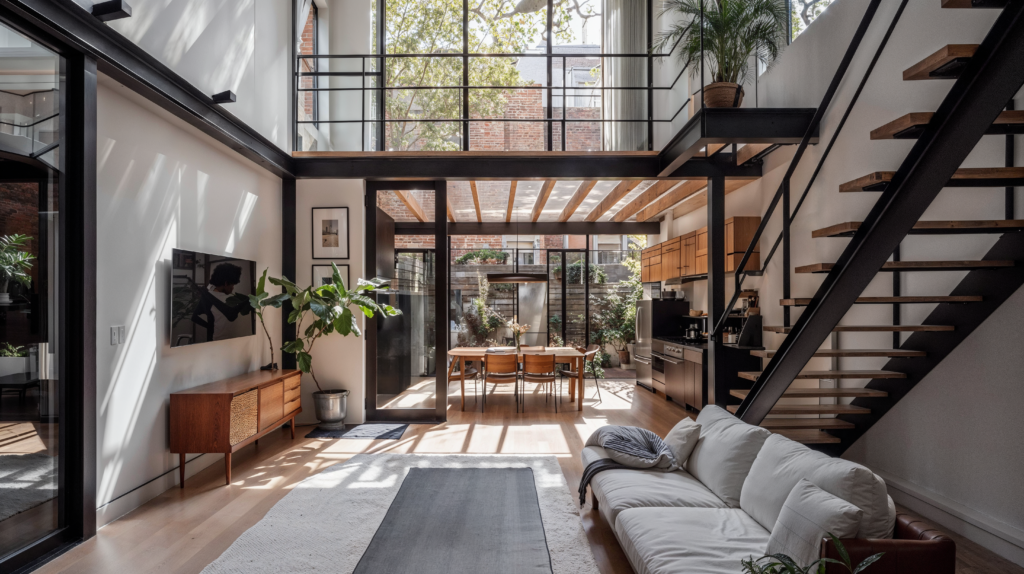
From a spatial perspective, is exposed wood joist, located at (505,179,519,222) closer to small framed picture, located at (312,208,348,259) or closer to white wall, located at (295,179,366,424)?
white wall, located at (295,179,366,424)

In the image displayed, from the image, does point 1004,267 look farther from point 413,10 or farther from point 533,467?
point 413,10

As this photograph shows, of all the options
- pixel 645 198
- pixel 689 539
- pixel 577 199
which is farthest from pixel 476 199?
pixel 689 539

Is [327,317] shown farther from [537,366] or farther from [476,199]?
[476,199]

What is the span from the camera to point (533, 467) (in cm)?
464

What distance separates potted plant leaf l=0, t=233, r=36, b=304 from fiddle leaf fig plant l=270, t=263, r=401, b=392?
2449 mm

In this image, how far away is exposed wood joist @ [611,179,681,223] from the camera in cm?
665

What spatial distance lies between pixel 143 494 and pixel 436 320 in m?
3.31

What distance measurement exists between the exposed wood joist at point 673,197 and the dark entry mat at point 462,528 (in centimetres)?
400

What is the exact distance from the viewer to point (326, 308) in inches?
215

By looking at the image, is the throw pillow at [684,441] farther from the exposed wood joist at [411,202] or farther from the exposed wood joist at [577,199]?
the exposed wood joist at [411,202]

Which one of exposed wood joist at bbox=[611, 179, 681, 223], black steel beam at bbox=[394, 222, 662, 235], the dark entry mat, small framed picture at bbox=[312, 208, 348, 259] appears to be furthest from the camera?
black steel beam at bbox=[394, 222, 662, 235]

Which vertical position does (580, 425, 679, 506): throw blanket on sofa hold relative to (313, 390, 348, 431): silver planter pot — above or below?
above

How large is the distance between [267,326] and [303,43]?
11.3 feet

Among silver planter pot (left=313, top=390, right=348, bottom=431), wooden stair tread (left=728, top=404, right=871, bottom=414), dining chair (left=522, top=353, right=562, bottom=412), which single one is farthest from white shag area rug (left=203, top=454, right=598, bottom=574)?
dining chair (left=522, top=353, right=562, bottom=412)
